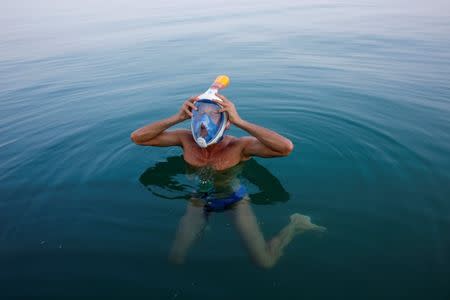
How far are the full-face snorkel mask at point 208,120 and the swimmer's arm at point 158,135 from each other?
466 millimetres

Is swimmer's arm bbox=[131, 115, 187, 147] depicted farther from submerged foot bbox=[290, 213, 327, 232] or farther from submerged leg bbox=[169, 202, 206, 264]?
submerged foot bbox=[290, 213, 327, 232]

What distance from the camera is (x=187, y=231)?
3.97 m

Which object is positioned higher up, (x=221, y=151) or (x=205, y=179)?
(x=221, y=151)

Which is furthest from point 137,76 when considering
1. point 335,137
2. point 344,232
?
point 344,232

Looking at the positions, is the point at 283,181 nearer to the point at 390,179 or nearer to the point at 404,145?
the point at 390,179

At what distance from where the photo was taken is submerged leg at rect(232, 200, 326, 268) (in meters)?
3.64

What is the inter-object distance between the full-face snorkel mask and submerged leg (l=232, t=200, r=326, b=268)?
1.01 metres

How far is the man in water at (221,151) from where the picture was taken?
3.78 m

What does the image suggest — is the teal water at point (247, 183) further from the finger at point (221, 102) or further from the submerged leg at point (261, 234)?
the finger at point (221, 102)

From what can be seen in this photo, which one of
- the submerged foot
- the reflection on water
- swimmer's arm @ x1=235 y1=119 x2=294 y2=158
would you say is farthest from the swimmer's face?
the submerged foot

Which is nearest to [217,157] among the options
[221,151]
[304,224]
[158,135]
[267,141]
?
[221,151]

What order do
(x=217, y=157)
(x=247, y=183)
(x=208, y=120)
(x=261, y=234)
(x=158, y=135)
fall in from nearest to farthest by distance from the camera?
1. (x=261, y=234)
2. (x=208, y=120)
3. (x=217, y=157)
4. (x=158, y=135)
5. (x=247, y=183)

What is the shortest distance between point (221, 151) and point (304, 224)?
149 cm

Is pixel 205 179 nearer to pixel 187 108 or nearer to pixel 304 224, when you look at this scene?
pixel 187 108
